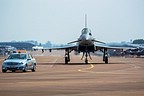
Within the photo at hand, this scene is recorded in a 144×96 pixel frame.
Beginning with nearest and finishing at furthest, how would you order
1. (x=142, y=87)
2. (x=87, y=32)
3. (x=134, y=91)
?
(x=134, y=91) → (x=142, y=87) → (x=87, y=32)

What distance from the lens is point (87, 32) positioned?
2170 inches

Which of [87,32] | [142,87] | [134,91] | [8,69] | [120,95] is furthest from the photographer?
[87,32]

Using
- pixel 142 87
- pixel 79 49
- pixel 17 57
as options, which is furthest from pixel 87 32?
pixel 142 87

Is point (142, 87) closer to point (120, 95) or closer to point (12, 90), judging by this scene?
point (120, 95)

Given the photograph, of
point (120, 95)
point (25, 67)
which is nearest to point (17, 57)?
point (25, 67)

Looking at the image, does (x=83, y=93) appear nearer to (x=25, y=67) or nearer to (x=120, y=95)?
(x=120, y=95)

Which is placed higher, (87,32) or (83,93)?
(87,32)

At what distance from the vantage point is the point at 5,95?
17.9 metres

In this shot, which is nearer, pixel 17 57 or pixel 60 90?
pixel 60 90

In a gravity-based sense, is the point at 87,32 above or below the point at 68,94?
above

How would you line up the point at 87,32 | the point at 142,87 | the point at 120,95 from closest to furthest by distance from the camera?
1. the point at 120,95
2. the point at 142,87
3. the point at 87,32

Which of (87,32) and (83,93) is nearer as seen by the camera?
(83,93)

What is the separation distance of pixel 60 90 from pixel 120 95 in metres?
2.90

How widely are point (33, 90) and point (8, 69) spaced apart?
15.6m
